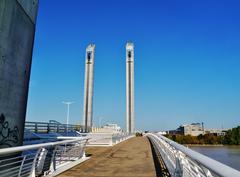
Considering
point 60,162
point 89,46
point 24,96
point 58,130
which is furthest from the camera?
A: point 89,46

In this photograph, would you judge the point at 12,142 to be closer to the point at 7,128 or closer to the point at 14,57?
the point at 7,128

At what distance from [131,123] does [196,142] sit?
36.0 meters

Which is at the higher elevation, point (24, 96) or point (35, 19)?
point (35, 19)

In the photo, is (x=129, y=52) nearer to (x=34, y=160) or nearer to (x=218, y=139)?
(x=218, y=139)

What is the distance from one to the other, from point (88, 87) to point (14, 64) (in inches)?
2393

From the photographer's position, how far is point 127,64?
69.3 m

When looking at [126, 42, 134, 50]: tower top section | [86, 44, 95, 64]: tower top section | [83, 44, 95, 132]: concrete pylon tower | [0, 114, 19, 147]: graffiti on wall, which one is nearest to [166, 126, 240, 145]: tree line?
[83, 44, 95, 132]: concrete pylon tower

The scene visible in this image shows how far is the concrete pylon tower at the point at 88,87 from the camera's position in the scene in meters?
63.4

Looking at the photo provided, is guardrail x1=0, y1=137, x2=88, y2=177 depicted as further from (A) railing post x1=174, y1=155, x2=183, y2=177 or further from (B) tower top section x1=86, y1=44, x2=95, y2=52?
(B) tower top section x1=86, y1=44, x2=95, y2=52

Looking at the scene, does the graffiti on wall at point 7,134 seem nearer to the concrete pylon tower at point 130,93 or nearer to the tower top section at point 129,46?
the concrete pylon tower at point 130,93

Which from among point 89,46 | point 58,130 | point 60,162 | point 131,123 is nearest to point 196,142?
point 131,123

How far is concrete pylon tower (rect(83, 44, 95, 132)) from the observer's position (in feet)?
208

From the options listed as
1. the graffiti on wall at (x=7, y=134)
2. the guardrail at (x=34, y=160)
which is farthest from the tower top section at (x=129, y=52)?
the graffiti on wall at (x=7, y=134)

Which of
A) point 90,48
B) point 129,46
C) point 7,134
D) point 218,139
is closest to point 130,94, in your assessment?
point 129,46
